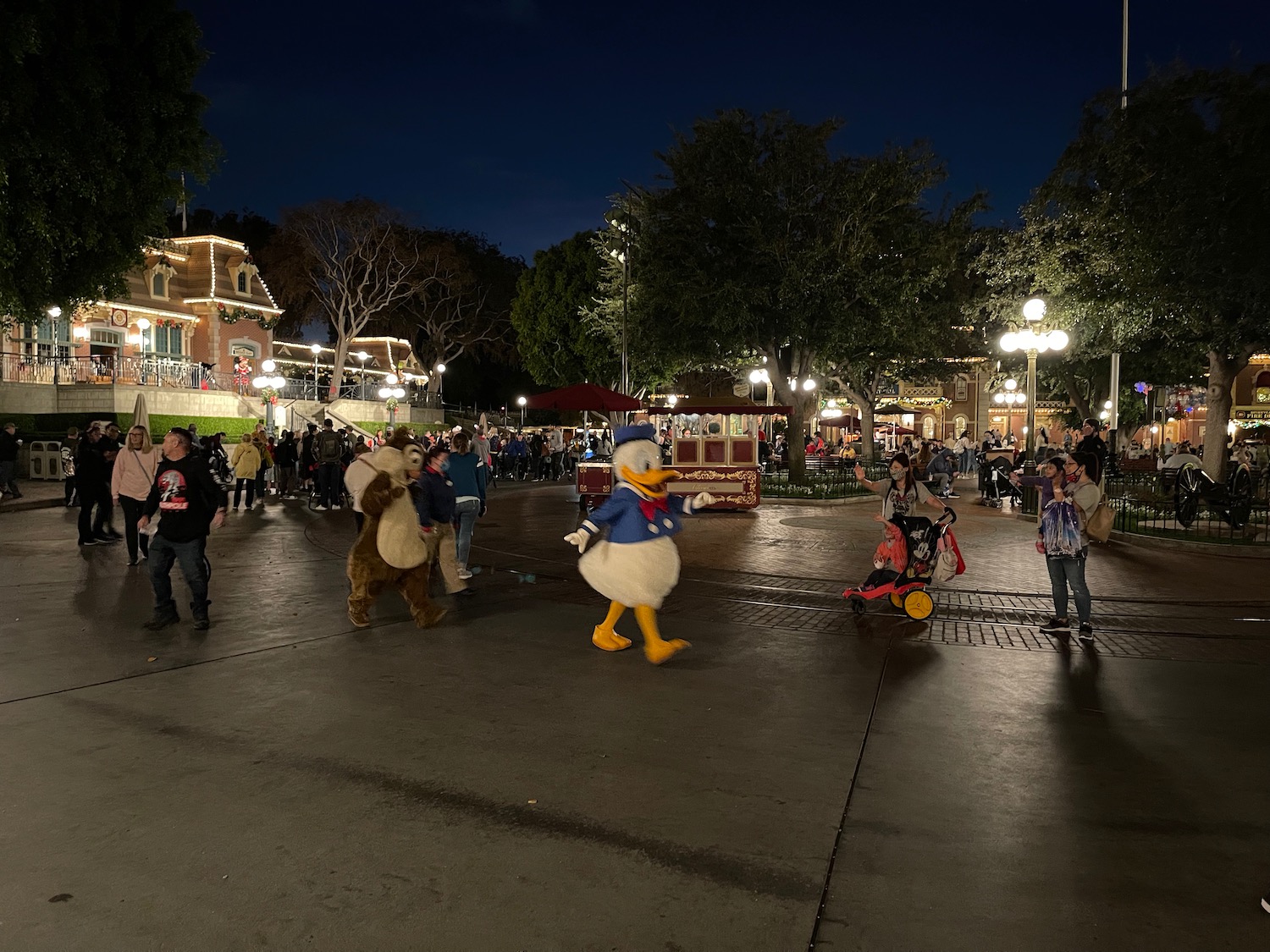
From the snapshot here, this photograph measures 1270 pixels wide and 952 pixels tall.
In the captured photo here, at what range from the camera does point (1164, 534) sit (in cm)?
1452

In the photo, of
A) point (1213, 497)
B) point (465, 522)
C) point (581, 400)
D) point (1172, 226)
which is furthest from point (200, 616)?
point (1172, 226)

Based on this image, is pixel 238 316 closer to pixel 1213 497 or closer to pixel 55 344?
pixel 55 344

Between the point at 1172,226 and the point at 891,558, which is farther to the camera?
the point at 1172,226

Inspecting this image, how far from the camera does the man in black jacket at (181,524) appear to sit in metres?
7.68

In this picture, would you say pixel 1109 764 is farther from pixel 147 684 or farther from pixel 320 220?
pixel 320 220

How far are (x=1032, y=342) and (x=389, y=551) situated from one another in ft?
47.9

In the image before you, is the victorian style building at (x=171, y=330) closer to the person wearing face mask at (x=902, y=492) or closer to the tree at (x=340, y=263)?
the tree at (x=340, y=263)

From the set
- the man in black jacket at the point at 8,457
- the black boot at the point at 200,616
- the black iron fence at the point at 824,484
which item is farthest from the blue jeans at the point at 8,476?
the black iron fence at the point at 824,484

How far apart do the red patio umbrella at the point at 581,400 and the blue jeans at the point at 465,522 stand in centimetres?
726

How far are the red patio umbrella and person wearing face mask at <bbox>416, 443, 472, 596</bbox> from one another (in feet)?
28.1

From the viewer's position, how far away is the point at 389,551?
7.95m

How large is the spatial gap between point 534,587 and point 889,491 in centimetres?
392

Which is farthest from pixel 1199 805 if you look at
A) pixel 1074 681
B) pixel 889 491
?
pixel 889 491

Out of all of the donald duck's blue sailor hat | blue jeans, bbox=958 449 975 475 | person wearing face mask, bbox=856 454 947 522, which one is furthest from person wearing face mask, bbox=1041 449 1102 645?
blue jeans, bbox=958 449 975 475
